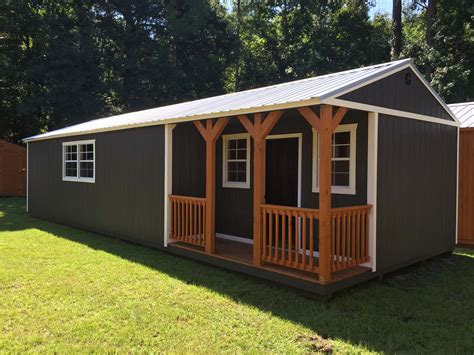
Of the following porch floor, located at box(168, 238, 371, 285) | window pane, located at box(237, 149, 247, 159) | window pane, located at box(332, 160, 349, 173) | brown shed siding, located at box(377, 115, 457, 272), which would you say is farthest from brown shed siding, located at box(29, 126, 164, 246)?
brown shed siding, located at box(377, 115, 457, 272)

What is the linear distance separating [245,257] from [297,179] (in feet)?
6.02

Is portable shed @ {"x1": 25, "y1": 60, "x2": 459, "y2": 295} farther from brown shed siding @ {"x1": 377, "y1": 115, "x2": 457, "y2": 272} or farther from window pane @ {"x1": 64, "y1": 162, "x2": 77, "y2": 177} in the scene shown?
window pane @ {"x1": 64, "y1": 162, "x2": 77, "y2": 177}

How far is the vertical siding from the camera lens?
6.16 meters

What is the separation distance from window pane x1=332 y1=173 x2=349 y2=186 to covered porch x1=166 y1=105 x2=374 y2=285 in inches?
18.1

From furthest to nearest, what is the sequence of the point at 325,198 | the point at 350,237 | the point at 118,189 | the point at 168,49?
1. the point at 168,49
2. the point at 118,189
3. the point at 350,237
4. the point at 325,198

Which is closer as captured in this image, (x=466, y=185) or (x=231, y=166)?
(x=466, y=185)

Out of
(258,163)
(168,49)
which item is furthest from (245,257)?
(168,49)

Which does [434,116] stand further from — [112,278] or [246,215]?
[112,278]

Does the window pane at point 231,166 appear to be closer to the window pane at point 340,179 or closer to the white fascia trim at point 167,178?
the white fascia trim at point 167,178

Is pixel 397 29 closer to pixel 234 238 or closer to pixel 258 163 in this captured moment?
pixel 234 238

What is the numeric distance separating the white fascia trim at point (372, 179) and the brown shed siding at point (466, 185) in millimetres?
3557

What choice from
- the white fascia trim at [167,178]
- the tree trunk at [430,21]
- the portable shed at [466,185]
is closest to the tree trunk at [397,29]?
the tree trunk at [430,21]

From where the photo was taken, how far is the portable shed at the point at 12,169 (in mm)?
18234

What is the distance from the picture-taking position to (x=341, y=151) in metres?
6.45
